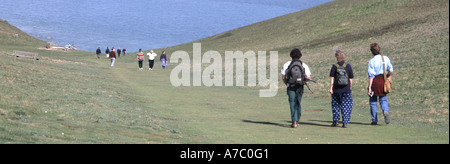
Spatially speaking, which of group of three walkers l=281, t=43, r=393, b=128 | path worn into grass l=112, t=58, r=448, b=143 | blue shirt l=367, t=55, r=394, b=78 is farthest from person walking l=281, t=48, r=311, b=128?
blue shirt l=367, t=55, r=394, b=78

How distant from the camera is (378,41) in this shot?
174 ft

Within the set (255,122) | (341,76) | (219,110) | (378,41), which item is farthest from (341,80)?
(378,41)

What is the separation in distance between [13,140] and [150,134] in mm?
3620

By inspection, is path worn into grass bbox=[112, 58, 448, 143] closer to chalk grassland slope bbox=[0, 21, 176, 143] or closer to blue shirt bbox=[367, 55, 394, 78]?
chalk grassland slope bbox=[0, 21, 176, 143]

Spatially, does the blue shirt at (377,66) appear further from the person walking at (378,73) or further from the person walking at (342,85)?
the person walking at (342,85)

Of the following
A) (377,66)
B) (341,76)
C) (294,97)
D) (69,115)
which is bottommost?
(69,115)

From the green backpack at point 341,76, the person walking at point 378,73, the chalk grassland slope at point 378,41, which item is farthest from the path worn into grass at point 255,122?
the chalk grassland slope at point 378,41

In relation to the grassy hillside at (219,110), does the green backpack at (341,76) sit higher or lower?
higher

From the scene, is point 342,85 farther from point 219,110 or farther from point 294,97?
point 219,110

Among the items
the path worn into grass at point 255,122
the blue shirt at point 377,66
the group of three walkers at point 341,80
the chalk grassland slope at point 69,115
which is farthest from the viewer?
the blue shirt at point 377,66

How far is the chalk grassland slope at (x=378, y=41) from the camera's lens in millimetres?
23409

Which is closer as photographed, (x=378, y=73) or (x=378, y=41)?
(x=378, y=73)

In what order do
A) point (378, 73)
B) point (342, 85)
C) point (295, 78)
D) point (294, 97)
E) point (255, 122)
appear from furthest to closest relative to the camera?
point (255, 122), point (378, 73), point (294, 97), point (342, 85), point (295, 78)

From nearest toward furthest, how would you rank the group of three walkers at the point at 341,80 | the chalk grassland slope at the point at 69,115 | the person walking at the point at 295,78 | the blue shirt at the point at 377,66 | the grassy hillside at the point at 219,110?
1. the chalk grassland slope at the point at 69,115
2. the grassy hillside at the point at 219,110
3. the person walking at the point at 295,78
4. the group of three walkers at the point at 341,80
5. the blue shirt at the point at 377,66
